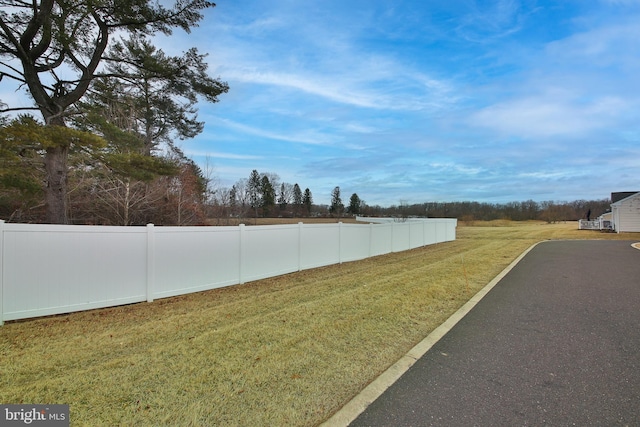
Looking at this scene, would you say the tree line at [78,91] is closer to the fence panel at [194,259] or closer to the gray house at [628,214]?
the fence panel at [194,259]

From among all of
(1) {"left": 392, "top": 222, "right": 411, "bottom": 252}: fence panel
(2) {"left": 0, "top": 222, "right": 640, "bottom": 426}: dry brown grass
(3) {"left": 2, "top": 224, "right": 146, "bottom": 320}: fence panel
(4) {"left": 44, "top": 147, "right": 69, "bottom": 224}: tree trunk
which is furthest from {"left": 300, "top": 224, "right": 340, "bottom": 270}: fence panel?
(4) {"left": 44, "top": 147, "right": 69, "bottom": 224}: tree trunk

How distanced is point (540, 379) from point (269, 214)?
216ft

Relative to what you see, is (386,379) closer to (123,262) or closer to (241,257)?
(123,262)

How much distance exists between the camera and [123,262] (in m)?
5.56

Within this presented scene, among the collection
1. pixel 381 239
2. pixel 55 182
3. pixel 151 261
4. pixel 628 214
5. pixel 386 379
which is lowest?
pixel 386 379

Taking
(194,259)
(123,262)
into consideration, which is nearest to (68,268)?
(123,262)

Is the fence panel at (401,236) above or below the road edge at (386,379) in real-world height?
above

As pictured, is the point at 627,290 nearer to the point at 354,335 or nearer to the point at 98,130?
the point at 354,335

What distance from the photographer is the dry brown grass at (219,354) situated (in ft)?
8.48

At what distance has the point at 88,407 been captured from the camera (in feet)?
8.42

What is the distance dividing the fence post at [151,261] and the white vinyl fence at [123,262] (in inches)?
0.6

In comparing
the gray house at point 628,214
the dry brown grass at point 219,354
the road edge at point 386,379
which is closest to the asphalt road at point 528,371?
the road edge at point 386,379

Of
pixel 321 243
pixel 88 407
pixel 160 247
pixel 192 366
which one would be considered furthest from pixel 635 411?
pixel 321 243

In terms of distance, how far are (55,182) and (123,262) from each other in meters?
4.07
